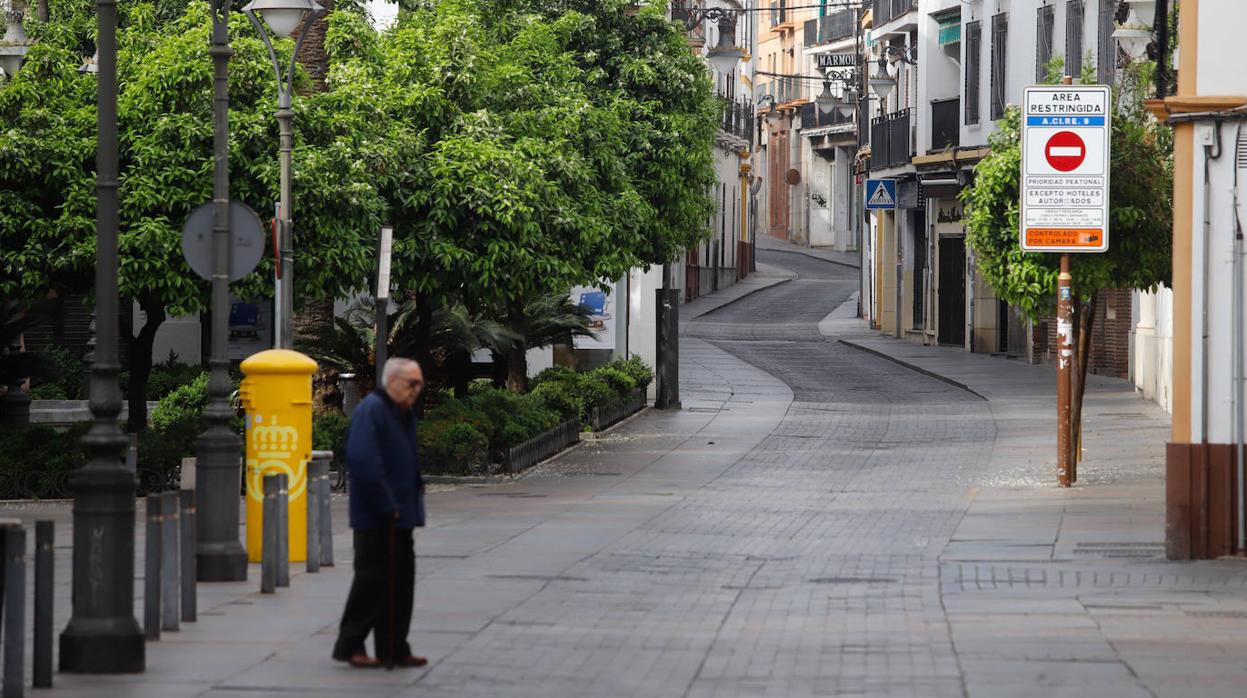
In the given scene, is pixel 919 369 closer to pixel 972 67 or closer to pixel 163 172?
pixel 972 67

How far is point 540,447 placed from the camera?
24375mm

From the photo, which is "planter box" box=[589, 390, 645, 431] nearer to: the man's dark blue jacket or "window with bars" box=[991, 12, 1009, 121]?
"window with bars" box=[991, 12, 1009, 121]

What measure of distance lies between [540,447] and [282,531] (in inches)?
461

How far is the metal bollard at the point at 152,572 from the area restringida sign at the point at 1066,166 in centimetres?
1090

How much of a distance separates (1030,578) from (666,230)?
20.5 meters

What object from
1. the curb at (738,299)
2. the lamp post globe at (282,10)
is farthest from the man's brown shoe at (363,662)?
the curb at (738,299)

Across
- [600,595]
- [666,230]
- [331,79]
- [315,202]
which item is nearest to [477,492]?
[315,202]

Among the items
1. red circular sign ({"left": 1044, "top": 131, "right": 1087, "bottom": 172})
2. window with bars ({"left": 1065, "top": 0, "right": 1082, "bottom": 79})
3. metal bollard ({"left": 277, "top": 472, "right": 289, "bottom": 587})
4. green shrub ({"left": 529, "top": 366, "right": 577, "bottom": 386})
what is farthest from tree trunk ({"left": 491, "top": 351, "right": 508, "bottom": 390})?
metal bollard ({"left": 277, "top": 472, "right": 289, "bottom": 587})

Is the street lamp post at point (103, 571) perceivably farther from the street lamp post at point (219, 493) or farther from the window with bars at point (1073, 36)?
the window with bars at point (1073, 36)

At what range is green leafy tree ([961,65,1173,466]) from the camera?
69.4ft

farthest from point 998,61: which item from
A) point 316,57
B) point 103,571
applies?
point 103,571

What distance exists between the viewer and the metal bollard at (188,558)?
36.7ft

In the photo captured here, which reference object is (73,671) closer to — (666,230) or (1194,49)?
(1194,49)

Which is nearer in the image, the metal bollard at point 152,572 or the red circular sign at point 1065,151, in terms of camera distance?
the metal bollard at point 152,572
